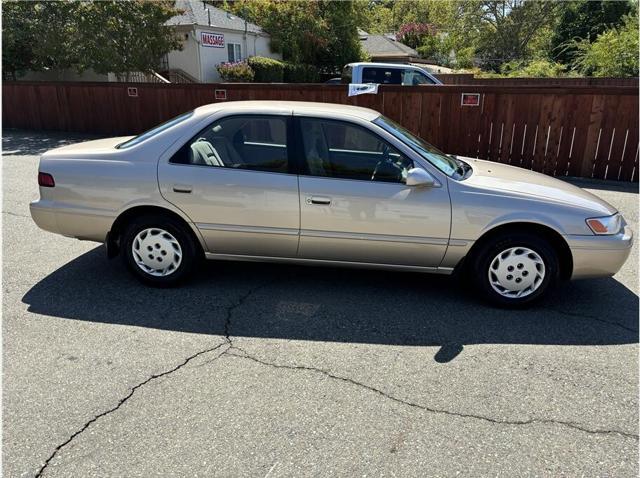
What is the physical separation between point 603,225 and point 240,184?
294cm

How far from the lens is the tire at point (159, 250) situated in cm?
431

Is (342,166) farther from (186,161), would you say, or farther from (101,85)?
(101,85)

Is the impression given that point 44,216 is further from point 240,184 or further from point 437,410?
point 437,410

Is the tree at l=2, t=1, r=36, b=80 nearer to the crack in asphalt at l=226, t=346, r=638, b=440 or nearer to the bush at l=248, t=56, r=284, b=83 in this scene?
the bush at l=248, t=56, r=284, b=83

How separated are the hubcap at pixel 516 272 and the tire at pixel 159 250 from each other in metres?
2.56

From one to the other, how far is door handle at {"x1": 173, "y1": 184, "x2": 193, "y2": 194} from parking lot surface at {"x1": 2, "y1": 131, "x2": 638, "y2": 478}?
2.90ft

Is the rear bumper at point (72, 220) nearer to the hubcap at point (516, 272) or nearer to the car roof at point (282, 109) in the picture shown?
the car roof at point (282, 109)

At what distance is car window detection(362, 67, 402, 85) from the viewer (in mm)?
14021

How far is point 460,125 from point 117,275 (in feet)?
25.3

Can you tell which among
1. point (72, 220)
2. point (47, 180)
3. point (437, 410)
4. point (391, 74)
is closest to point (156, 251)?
point (72, 220)

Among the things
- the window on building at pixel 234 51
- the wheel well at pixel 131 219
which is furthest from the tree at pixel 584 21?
the wheel well at pixel 131 219

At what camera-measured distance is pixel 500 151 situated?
10.0 m

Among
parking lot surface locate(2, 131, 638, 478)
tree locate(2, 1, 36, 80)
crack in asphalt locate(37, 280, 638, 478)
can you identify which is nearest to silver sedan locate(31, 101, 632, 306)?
parking lot surface locate(2, 131, 638, 478)

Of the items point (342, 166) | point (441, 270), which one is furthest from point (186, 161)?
point (441, 270)
